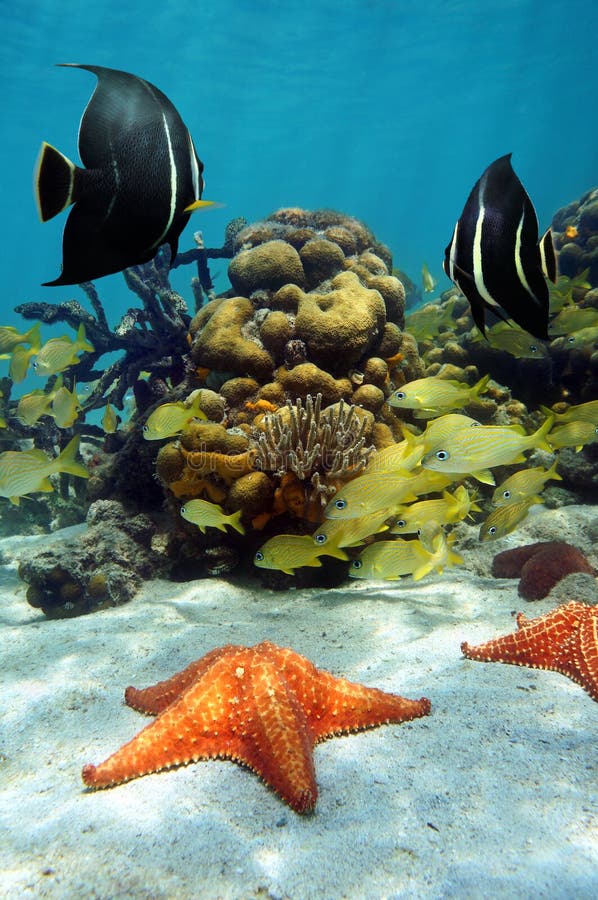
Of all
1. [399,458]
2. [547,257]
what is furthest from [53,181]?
[399,458]

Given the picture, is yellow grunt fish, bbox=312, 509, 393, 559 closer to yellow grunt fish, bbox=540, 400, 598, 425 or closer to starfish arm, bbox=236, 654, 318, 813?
starfish arm, bbox=236, 654, 318, 813

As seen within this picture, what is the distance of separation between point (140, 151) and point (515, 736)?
3035 mm

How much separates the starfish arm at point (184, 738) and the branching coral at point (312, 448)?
2.45 metres

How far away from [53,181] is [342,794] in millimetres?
2647

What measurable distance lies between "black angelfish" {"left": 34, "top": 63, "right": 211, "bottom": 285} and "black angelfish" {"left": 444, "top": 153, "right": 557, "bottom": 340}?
3.05 feet

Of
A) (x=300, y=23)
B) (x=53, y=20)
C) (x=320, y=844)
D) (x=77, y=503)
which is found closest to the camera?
(x=320, y=844)

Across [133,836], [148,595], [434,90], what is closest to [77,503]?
[148,595]

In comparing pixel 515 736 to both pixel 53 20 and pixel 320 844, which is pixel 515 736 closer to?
pixel 320 844

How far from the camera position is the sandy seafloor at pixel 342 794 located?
1.68 m

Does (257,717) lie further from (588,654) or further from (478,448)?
(478,448)

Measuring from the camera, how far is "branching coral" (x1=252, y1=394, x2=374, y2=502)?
4641 millimetres

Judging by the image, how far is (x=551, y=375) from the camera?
7.55 m

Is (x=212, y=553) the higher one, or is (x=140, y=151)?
(x=140, y=151)

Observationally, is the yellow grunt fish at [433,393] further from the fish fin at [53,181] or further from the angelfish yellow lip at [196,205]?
the fish fin at [53,181]
